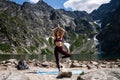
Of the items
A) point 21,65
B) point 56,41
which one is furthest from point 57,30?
point 21,65

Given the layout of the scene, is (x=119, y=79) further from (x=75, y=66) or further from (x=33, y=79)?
(x=75, y=66)

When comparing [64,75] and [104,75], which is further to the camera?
[64,75]

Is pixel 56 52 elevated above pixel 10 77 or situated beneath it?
elevated above

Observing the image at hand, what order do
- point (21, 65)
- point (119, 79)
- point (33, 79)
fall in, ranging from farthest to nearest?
point (21, 65) → point (33, 79) → point (119, 79)

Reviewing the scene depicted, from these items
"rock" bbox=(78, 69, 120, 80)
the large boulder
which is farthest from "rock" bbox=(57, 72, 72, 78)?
"rock" bbox=(78, 69, 120, 80)

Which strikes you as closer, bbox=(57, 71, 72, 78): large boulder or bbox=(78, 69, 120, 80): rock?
bbox=(78, 69, 120, 80): rock

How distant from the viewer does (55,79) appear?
19.5 meters

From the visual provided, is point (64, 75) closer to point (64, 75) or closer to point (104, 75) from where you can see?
point (64, 75)

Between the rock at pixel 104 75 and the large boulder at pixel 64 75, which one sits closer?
the rock at pixel 104 75

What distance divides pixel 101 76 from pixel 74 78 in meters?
5.05

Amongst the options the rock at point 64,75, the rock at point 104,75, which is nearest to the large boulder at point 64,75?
the rock at point 64,75

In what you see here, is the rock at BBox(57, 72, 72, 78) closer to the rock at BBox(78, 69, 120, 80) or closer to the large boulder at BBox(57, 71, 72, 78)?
the large boulder at BBox(57, 71, 72, 78)

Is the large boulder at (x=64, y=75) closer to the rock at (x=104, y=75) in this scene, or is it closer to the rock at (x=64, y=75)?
the rock at (x=64, y=75)

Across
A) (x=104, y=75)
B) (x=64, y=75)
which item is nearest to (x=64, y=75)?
(x=64, y=75)
